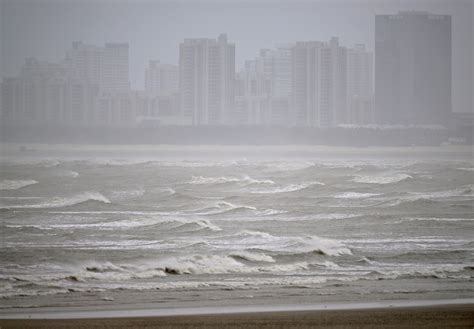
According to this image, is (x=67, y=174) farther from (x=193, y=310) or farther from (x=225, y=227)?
(x=193, y=310)

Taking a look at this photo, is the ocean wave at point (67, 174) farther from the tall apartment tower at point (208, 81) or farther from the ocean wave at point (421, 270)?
the ocean wave at point (421, 270)

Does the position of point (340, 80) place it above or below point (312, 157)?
above

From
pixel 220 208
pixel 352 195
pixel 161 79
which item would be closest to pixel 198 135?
pixel 161 79

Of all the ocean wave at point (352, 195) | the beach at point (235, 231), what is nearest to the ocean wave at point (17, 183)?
the beach at point (235, 231)

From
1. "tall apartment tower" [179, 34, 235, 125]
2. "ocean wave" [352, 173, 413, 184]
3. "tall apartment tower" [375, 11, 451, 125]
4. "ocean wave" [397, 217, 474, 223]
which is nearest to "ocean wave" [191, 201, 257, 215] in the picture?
"tall apartment tower" [179, 34, 235, 125]

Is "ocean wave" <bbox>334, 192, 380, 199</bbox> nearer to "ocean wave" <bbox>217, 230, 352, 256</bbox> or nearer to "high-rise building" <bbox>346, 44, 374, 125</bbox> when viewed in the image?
"ocean wave" <bbox>217, 230, 352, 256</bbox>

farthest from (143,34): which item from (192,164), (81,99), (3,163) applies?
(3,163)

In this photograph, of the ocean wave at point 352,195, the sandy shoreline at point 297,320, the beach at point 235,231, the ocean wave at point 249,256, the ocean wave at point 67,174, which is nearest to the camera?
the sandy shoreline at point 297,320

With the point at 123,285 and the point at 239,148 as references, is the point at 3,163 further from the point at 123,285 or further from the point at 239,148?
the point at 239,148
